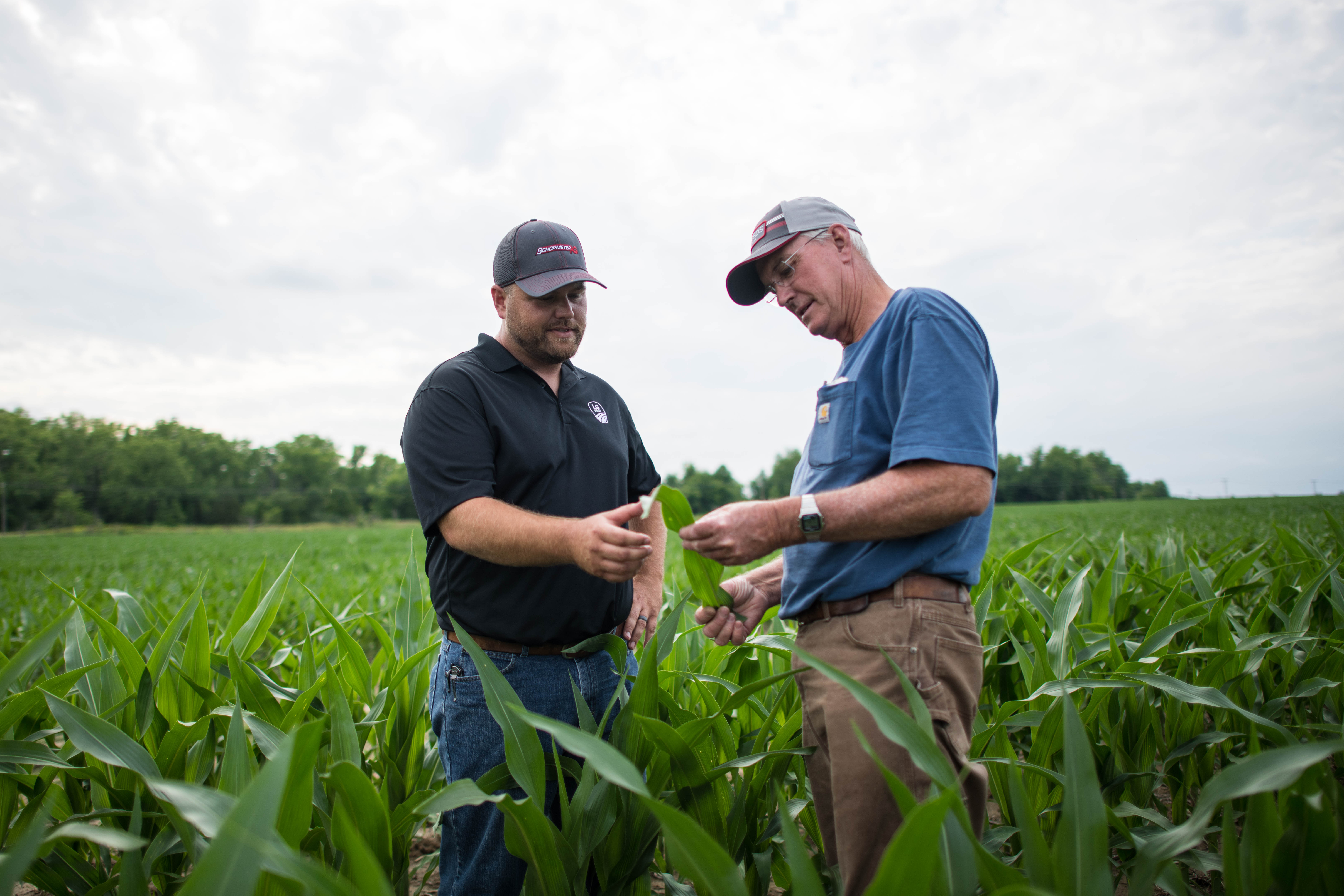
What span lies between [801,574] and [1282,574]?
3.15 metres

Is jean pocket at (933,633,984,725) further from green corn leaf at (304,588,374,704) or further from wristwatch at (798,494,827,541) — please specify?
green corn leaf at (304,588,374,704)

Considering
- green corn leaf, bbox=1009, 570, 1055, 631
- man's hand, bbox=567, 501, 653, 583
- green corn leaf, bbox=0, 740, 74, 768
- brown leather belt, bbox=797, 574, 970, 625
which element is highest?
man's hand, bbox=567, 501, 653, 583

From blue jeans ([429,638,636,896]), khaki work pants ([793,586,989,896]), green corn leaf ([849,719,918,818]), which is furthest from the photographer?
blue jeans ([429,638,636,896])

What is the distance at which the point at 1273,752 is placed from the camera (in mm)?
985

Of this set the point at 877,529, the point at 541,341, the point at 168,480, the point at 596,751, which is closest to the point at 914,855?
the point at 596,751

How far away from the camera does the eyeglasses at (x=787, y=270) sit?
1686 mm

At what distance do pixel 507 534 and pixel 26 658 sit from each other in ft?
3.29

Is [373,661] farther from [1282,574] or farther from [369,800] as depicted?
[1282,574]

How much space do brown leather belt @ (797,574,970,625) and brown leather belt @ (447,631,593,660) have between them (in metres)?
0.83

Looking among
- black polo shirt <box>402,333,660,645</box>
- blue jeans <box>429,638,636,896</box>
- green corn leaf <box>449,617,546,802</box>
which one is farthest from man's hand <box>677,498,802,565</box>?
blue jeans <box>429,638,636,896</box>

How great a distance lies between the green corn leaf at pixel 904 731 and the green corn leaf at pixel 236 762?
→ 120 cm

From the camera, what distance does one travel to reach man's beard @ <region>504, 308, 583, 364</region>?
2.12 metres

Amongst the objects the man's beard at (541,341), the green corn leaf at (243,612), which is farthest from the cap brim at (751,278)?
the green corn leaf at (243,612)

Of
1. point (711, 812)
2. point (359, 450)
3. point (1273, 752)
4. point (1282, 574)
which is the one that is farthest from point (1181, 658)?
point (359, 450)
